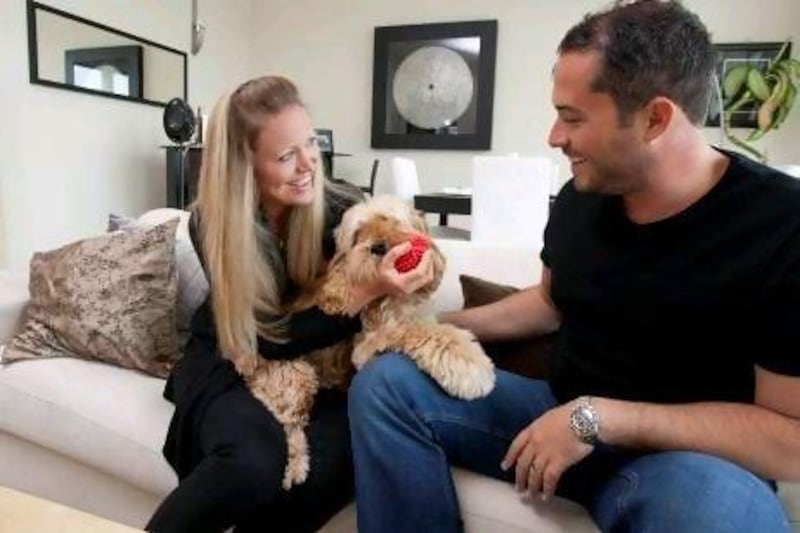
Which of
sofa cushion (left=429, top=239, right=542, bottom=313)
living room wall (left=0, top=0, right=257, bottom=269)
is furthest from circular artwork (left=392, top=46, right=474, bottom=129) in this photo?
sofa cushion (left=429, top=239, right=542, bottom=313)

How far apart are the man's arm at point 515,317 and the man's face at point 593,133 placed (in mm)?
313

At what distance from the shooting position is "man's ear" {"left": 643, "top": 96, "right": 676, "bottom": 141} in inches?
38.6

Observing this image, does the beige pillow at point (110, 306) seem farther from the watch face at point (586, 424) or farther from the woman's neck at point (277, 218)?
the watch face at point (586, 424)

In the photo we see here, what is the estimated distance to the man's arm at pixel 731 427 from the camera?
0.88m

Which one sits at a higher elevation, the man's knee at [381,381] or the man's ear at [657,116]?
the man's ear at [657,116]

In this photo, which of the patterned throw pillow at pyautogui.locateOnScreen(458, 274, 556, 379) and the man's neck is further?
the patterned throw pillow at pyautogui.locateOnScreen(458, 274, 556, 379)

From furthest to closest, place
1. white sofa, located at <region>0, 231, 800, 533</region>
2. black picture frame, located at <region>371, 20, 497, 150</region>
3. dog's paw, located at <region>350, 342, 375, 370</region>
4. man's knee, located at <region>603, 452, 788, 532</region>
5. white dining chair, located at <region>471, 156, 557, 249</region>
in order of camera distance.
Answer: black picture frame, located at <region>371, 20, 497, 150</region> → white dining chair, located at <region>471, 156, 557, 249</region> → white sofa, located at <region>0, 231, 800, 533</region> → dog's paw, located at <region>350, 342, 375, 370</region> → man's knee, located at <region>603, 452, 788, 532</region>

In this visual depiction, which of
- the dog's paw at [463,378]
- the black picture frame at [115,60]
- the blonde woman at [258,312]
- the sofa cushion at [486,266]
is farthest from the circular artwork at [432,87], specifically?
the dog's paw at [463,378]

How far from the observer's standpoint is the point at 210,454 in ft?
3.78

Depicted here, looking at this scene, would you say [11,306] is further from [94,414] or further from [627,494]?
[627,494]

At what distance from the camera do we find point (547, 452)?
98 cm

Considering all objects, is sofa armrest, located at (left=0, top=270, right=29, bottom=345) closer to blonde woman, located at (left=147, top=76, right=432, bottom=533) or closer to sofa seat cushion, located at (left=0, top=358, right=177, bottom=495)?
sofa seat cushion, located at (left=0, top=358, right=177, bottom=495)

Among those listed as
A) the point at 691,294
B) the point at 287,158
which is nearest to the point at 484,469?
the point at 691,294

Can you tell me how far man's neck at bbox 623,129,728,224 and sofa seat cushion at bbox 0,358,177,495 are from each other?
3.50ft
